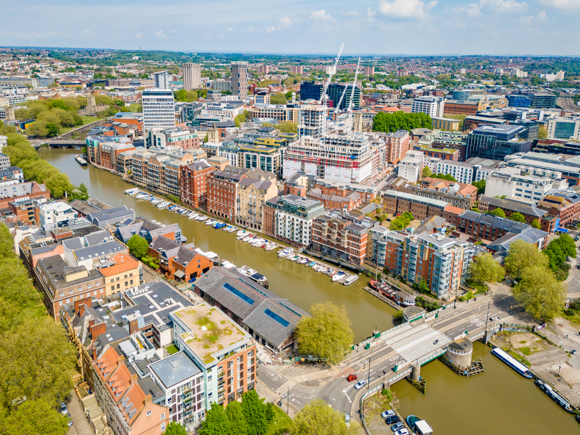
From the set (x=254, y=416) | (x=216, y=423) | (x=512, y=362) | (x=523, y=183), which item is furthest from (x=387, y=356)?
(x=523, y=183)

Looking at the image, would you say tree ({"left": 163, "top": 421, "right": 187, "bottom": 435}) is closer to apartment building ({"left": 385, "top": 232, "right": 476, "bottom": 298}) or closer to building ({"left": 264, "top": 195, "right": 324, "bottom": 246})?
apartment building ({"left": 385, "top": 232, "right": 476, "bottom": 298})

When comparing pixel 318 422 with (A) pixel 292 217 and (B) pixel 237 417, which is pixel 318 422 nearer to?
(B) pixel 237 417

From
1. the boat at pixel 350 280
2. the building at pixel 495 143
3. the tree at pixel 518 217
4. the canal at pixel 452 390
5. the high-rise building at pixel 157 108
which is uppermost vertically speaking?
the high-rise building at pixel 157 108

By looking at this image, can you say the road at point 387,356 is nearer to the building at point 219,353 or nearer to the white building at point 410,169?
the building at point 219,353

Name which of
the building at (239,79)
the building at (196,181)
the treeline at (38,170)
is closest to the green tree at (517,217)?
the building at (196,181)

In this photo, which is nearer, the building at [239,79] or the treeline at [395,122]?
the treeline at [395,122]

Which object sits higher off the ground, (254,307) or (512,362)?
(254,307)

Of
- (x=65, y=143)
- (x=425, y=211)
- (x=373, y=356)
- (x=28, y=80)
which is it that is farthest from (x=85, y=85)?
(x=373, y=356)
